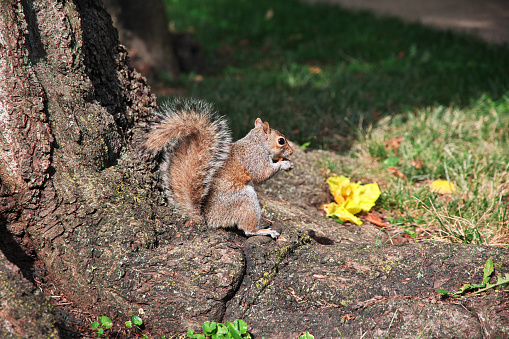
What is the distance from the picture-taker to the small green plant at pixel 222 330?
167cm

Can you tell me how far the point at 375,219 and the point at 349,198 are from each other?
0.19m

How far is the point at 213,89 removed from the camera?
4492 mm

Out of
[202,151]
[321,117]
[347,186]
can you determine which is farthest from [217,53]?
[202,151]

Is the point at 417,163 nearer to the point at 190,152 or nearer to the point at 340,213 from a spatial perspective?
the point at 340,213

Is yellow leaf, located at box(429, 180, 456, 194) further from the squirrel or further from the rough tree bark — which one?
the squirrel

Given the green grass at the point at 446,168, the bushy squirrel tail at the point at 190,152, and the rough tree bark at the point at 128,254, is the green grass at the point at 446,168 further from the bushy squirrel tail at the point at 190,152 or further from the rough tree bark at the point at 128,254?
the bushy squirrel tail at the point at 190,152

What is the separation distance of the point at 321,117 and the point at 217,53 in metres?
2.69

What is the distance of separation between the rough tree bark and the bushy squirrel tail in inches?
5.5

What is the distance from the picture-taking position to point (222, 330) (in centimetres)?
167

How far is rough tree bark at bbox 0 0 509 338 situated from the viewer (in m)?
1.63

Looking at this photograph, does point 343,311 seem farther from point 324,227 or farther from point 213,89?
point 213,89

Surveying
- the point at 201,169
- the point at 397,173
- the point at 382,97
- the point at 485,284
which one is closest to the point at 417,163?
the point at 397,173

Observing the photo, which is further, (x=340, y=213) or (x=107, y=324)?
(x=340, y=213)

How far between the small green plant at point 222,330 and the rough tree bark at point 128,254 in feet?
0.12
